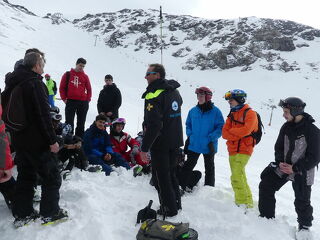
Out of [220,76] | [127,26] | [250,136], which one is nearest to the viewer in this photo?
[250,136]

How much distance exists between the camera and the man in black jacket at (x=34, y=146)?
3375 millimetres

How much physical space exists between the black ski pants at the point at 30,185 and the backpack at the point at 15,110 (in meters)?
0.38

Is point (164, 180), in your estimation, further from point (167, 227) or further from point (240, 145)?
point (240, 145)

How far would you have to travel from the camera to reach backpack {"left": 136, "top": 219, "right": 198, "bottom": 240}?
10.8 feet

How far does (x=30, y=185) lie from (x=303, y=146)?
3.59 m

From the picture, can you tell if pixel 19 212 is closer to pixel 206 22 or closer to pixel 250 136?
pixel 250 136

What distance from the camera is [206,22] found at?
1970 inches

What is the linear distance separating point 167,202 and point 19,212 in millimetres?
1897

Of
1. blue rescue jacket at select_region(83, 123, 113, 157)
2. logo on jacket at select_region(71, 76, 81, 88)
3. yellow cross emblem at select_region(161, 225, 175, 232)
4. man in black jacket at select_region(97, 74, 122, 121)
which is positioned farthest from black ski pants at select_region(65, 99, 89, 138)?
yellow cross emblem at select_region(161, 225, 175, 232)

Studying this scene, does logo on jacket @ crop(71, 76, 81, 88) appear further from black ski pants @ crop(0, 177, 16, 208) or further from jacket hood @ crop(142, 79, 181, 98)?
black ski pants @ crop(0, 177, 16, 208)

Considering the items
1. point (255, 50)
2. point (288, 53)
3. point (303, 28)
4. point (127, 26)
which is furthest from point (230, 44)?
point (127, 26)

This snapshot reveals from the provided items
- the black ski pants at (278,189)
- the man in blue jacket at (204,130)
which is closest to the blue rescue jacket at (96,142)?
the man in blue jacket at (204,130)

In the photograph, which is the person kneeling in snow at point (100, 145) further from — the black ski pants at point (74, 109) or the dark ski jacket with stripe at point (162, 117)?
the dark ski jacket with stripe at point (162, 117)

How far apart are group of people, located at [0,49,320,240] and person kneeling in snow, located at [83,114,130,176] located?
444 millimetres
